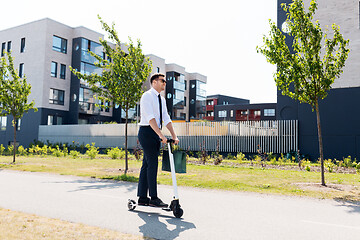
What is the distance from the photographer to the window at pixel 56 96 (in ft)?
112

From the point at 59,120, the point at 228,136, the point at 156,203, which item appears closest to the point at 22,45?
the point at 59,120

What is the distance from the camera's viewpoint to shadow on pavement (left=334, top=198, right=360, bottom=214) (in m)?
5.52

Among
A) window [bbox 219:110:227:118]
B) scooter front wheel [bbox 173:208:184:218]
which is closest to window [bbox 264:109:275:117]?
window [bbox 219:110:227:118]

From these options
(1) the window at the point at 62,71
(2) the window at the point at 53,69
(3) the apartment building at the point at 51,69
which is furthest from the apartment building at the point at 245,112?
(2) the window at the point at 53,69

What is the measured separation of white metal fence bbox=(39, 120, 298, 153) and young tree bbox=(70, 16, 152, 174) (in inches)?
248

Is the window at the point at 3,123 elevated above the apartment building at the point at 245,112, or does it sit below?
below

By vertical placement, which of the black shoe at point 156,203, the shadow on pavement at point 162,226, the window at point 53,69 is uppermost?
the window at point 53,69

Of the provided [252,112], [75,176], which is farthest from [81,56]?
[252,112]

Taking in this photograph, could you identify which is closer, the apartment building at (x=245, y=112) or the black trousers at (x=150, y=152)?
the black trousers at (x=150, y=152)

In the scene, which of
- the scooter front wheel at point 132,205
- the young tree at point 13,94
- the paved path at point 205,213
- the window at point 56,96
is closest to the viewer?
the paved path at point 205,213

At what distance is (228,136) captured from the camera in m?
20.7

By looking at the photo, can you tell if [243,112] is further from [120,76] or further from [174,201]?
[174,201]

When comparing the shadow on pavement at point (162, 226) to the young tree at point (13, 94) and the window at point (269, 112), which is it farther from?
the window at point (269, 112)

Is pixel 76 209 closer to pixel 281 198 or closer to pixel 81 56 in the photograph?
pixel 281 198
